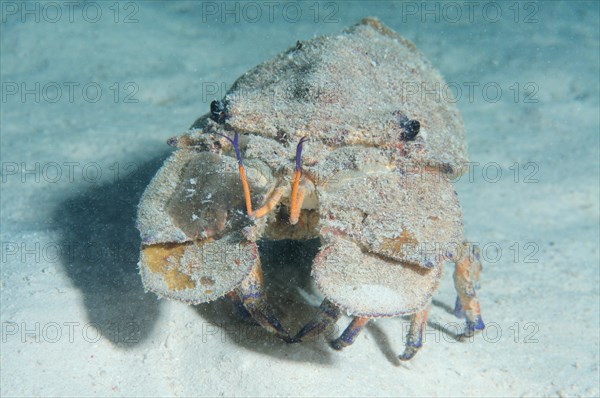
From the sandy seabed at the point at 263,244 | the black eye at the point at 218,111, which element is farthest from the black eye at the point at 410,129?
the sandy seabed at the point at 263,244

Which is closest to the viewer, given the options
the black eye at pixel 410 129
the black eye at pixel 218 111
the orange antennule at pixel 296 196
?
the orange antennule at pixel 296 196

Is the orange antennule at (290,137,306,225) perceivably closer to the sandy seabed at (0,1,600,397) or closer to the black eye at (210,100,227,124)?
the black eye at (210,100,227,124)

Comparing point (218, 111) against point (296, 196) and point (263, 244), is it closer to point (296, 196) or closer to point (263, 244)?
point (296, 196)

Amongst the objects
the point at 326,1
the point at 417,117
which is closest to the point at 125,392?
the point at 417,117

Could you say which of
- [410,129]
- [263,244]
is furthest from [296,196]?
[263,244]

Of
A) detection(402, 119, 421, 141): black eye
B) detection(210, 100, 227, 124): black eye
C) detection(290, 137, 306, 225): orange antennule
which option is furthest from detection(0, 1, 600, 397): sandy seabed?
detection(402, 119, 421, 141): black eye

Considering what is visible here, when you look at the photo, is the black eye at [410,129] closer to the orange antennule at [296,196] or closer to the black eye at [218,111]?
the orange antennule at [296,196]
